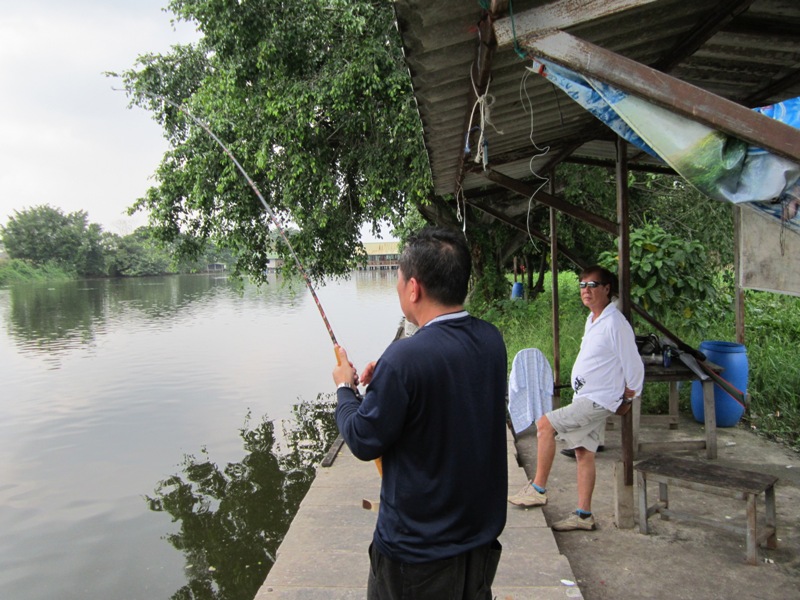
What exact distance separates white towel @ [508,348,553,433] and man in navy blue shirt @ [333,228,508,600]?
10.7 ft

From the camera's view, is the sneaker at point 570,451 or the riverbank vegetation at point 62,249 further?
the riverbank vegetation at point 62,249

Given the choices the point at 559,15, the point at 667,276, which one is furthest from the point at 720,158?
the point at 667,276

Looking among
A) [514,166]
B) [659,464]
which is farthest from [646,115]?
[514,166]

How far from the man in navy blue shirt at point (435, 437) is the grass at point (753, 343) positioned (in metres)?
4.50

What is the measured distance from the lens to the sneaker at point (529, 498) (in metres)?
3.76

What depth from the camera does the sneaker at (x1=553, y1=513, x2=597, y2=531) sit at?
352cm

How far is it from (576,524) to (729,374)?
2.77 m

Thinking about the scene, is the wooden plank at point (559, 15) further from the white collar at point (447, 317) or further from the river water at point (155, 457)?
the river water at point (155, 457)

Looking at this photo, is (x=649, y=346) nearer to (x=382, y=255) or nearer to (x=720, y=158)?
(x=720, y=158)

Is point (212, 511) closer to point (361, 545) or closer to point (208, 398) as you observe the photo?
point (361, 545)

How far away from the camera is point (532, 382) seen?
195 inches

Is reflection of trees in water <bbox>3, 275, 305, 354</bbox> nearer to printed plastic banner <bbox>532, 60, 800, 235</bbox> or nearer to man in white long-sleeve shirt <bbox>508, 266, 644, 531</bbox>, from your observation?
man in white long-sleeve shirt <bbox>508, 266, 644, 531</bbox>

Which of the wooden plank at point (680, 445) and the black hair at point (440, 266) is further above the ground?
the black hair at point (440, 266)

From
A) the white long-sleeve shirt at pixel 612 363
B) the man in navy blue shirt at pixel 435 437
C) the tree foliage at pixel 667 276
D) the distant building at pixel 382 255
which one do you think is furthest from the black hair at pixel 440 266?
the distant building at pixel 382 255
